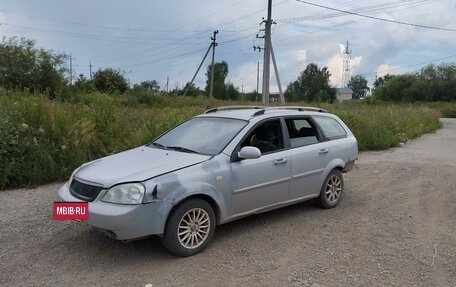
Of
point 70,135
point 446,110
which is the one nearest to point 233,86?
point 446,110

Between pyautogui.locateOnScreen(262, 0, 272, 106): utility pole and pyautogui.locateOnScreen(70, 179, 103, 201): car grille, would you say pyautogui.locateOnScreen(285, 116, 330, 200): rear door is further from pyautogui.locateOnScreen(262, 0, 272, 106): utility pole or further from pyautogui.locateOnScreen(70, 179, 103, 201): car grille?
pyautogui.locateOnScreen(262, 0, 272, 106): utility pole

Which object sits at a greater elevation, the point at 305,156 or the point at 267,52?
the point at 267,52

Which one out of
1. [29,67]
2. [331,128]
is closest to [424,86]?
[29,67]

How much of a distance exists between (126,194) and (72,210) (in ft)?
1.90

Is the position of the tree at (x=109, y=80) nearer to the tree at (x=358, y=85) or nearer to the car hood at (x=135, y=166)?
the car hood at (x=135, y=166)

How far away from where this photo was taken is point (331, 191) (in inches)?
243

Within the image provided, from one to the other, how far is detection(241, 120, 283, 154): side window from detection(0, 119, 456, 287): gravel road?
100 centimetres

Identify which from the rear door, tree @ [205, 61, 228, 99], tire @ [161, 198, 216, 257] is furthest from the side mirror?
tree @ [205, 61, 228, 99]

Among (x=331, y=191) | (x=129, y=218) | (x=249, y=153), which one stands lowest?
(x=331, y=191)

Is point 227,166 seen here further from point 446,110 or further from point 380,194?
point 446,110

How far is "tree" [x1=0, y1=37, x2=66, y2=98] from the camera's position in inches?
1029

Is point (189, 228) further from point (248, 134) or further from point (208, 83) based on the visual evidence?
point (208, 83)

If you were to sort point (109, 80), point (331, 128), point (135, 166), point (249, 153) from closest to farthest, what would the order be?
point (135, 166) → point (249, 153) → point (331, 128) → point (109, 80)

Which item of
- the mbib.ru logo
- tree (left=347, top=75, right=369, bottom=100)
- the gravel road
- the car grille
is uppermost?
tree (left=347, top=75, right=369, bottom=100)
